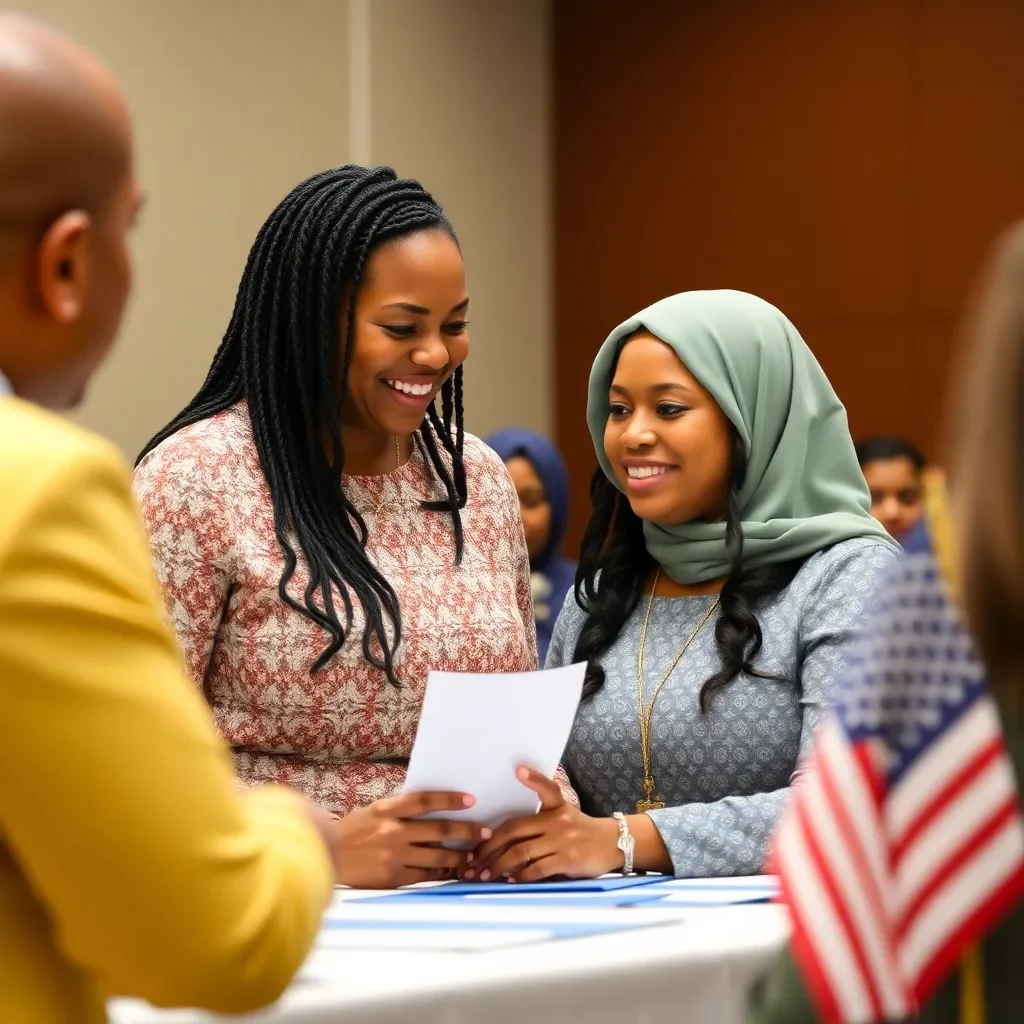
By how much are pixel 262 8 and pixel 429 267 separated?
4.20 m

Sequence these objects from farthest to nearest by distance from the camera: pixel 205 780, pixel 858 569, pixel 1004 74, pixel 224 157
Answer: pixel 1004 74, pixel 224 157, pixel 858 569, pixel 205 780

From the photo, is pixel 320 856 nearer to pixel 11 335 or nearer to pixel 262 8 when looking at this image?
pixel 11 335

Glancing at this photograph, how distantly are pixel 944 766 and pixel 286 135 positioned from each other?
232 inches

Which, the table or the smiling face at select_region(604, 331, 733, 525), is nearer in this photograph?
the table

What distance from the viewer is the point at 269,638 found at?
8.57 ft

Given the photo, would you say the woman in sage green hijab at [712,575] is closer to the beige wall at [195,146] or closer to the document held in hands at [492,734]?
the document held in hands at [492,734]

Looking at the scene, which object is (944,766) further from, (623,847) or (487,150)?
(487,150)

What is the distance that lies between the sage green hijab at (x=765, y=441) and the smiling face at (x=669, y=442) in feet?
0.09

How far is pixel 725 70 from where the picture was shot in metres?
8.10

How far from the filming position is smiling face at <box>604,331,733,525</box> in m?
2.98

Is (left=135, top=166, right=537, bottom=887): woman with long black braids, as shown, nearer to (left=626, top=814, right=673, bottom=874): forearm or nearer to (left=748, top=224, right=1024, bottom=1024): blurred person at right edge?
(left=626, top=814, right=673, bottom=874): forearm

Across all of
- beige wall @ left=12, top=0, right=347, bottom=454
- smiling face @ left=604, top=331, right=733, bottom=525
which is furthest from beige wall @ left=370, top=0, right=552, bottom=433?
smiling face @ left=604, top=331, right=733, bottom=525

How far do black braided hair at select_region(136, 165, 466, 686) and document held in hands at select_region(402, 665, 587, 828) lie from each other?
310 millimetres

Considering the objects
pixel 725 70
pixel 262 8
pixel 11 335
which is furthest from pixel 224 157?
pixel 11 335
